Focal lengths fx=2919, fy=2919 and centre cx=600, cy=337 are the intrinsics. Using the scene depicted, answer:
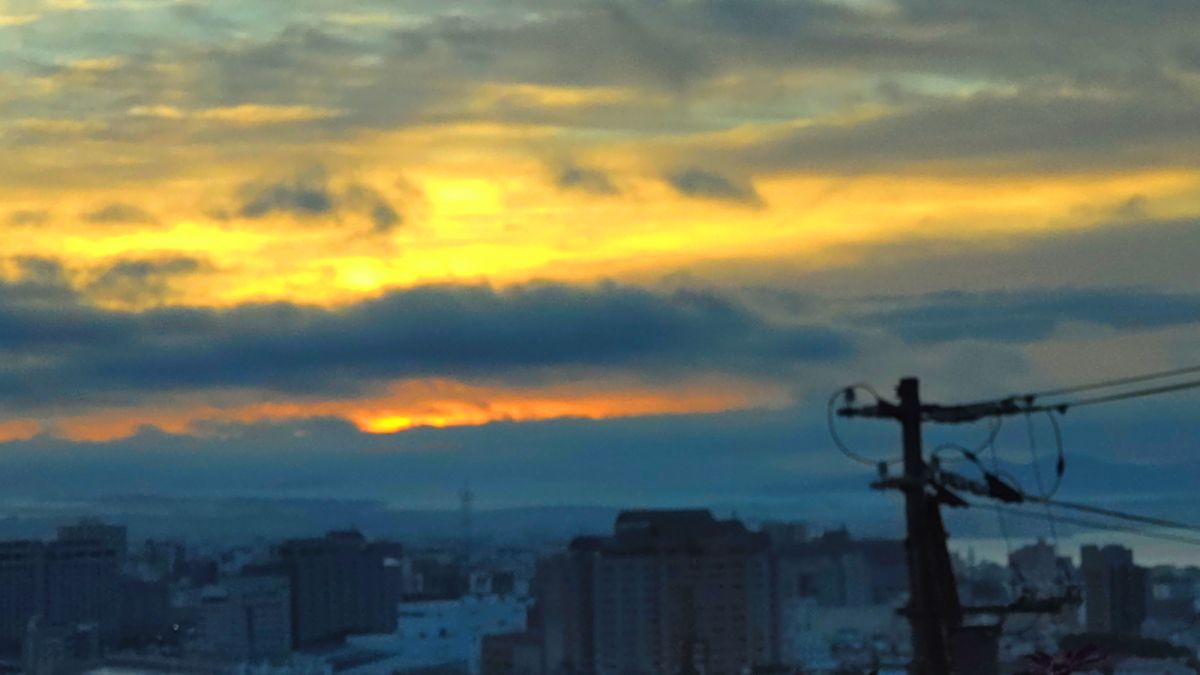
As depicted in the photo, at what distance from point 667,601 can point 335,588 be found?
1503 inches

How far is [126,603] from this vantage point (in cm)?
10206

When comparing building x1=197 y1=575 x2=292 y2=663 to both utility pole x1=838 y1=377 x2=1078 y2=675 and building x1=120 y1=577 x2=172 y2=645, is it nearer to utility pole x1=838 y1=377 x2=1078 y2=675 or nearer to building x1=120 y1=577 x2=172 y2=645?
building x1=120 y1=577 x2=172 y2=645

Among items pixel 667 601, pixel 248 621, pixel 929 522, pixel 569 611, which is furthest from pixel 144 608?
pixel 929 522

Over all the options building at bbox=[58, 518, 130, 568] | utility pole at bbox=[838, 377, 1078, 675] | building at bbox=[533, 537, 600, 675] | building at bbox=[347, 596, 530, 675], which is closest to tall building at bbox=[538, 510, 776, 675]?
building at bbox=[533, 537, 600, 675]

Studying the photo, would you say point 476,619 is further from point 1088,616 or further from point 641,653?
point 1088,616

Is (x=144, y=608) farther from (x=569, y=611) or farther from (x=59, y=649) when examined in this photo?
(x=569, y=611)

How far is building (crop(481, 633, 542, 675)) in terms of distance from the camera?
71875 mm

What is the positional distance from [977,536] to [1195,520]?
24296 mm

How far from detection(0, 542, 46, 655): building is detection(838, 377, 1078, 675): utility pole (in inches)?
3318

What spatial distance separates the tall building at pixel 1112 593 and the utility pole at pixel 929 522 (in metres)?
40.3

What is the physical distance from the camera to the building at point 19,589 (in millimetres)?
97688

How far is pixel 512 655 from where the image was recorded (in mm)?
73250

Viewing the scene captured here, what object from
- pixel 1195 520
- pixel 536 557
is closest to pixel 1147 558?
pixel 1195 520

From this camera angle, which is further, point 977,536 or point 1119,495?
point 1119,495
